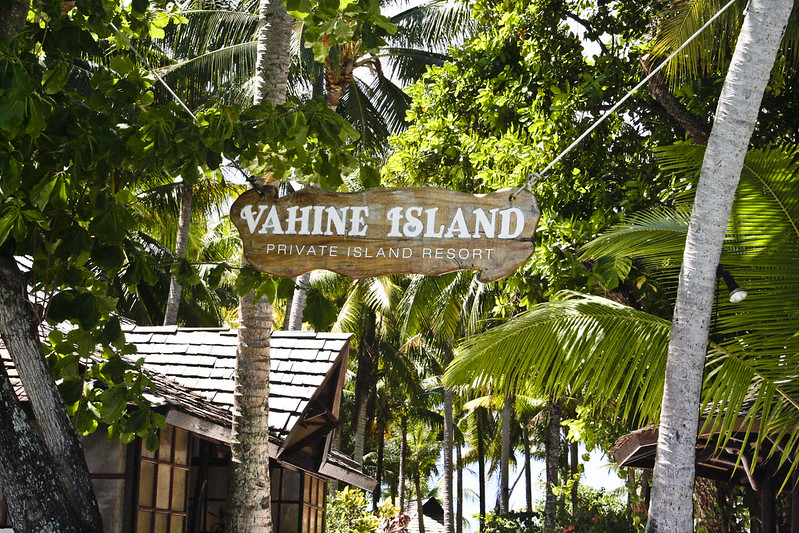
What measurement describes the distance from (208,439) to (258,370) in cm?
166

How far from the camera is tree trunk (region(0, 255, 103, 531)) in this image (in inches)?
176

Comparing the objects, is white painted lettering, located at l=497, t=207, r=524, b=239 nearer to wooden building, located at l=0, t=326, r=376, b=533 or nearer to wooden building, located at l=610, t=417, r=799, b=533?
wooden building, located at l=610, t=417, r=799, b=533

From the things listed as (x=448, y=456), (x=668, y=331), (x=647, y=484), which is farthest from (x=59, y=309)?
(x=448, y=456)

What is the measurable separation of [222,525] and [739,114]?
7.95m

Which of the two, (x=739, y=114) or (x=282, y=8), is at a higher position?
(x=282, y=8)

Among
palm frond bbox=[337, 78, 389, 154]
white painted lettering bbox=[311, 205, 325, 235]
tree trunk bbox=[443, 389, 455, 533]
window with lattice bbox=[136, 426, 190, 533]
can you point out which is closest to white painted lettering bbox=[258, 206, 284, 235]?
white painted lettering bbox=[311, 205, 325, 235]

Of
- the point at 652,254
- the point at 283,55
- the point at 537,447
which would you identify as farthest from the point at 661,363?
the point at 537,447

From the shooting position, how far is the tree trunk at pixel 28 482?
13.9 ft

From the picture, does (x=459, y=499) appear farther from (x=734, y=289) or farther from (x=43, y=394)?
(x=43, y=394)

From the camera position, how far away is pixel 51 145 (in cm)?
489

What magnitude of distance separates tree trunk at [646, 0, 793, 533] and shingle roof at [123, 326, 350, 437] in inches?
199

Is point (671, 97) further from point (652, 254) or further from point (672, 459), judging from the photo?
point (672, 459)

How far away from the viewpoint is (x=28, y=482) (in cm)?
428

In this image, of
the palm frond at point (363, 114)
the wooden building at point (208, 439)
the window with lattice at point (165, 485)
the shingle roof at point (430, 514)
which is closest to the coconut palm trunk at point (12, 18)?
the wooden building at point (208, 439)
